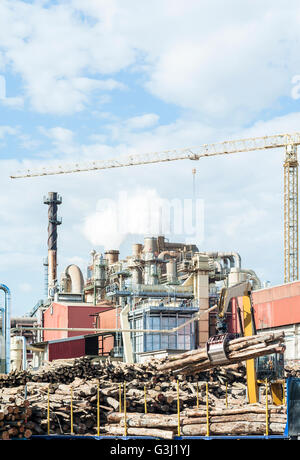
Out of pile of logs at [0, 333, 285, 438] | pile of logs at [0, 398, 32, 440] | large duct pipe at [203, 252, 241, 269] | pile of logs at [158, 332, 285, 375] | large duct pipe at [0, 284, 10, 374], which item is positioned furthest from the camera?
large duct pipe at [203, 252, 241, 269]

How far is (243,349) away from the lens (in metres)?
22.4

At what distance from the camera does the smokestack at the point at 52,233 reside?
88.5m

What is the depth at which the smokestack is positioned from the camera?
8853 cm

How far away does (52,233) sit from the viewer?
91938 mm

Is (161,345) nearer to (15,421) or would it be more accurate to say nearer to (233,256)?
(233,256)

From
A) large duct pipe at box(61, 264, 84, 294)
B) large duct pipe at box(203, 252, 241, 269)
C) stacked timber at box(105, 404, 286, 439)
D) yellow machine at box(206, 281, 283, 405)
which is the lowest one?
stacked timber at box(105, 404, 286, 439)

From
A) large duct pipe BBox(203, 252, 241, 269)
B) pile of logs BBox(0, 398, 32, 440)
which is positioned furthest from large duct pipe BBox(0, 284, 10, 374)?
large duct pipe BBox(203, 252, 241, 269)

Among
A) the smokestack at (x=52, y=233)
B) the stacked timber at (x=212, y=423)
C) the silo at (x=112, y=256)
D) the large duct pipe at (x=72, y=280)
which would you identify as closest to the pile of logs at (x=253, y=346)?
the stacked timber at (x=212, y=423)

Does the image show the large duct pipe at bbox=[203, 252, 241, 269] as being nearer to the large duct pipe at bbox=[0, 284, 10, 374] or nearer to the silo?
the silo

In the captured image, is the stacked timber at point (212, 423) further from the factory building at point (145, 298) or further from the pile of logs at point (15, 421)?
the factory building at point (145, 298)

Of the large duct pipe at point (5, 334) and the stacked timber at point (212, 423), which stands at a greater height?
the large duct pipe at point (5, 334)

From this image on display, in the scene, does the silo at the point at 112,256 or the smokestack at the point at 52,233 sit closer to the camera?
the silo at the point at 112,256
